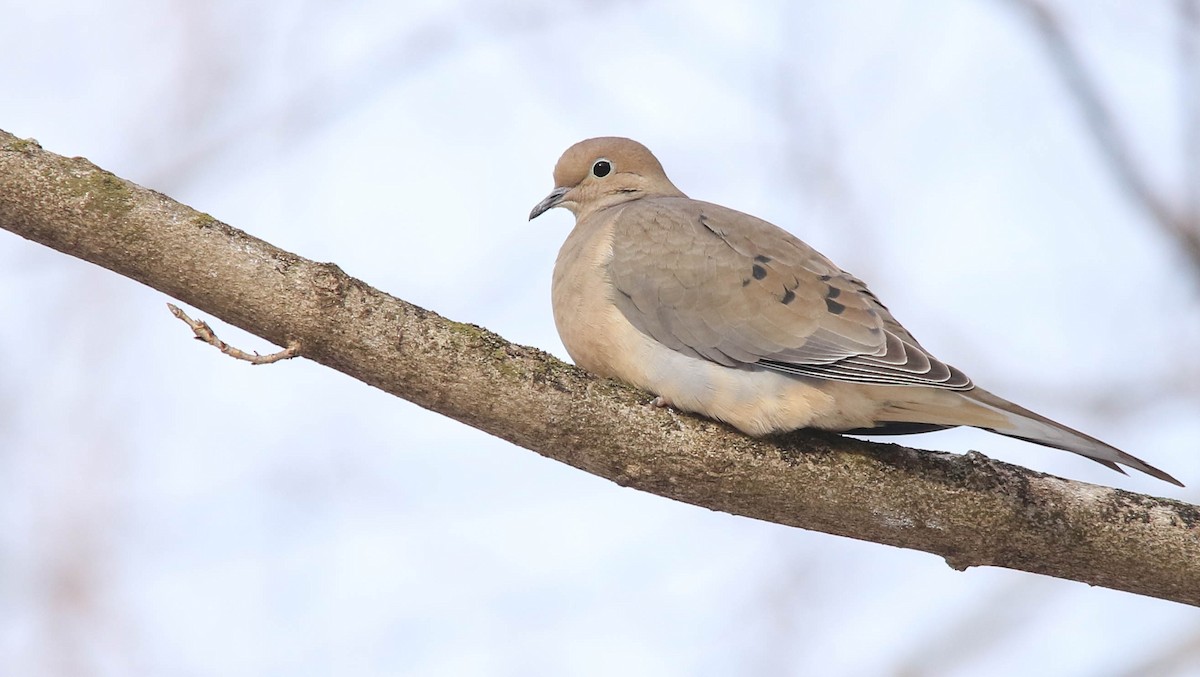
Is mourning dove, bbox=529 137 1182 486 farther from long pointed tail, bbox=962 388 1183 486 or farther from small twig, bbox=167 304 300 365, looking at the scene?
small twig, bbox=167 304 300 365

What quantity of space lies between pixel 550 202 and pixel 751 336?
1533mm

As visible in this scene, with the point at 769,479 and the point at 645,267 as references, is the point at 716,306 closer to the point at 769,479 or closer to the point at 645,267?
the point at 645,267

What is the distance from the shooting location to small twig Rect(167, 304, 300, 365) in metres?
2.45

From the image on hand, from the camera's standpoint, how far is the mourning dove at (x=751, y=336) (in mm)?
2799

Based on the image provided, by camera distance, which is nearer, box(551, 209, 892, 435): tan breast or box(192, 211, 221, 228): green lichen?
box(192, 211, 221, 228): green lichen

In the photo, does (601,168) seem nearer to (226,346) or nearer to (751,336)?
(751,336)

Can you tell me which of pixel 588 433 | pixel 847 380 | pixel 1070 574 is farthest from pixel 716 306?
pixel 1070 574

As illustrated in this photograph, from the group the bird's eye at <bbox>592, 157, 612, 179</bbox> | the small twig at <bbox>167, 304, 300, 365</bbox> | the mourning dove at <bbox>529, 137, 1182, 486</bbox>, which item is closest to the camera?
the small twig at <bbox>167, 304, 300, 365</bbox>

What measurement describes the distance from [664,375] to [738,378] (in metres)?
0.19

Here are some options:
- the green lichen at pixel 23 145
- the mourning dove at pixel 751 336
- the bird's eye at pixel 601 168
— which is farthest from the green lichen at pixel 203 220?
the bird's eye at pixel 601 168

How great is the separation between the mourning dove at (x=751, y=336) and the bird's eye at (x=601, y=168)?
0.71 meters

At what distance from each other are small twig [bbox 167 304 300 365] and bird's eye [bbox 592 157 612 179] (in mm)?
2007

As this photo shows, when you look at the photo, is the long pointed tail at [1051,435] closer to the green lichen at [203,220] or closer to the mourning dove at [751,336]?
the mourning dove at [751,336]

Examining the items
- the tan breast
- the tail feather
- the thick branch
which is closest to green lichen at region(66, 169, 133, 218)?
the thick branch
